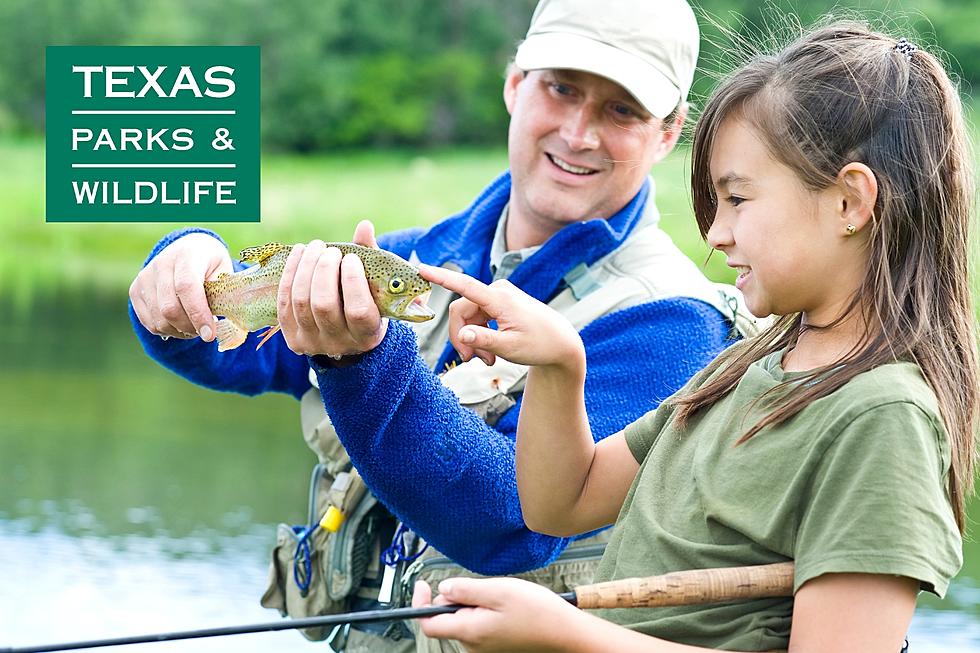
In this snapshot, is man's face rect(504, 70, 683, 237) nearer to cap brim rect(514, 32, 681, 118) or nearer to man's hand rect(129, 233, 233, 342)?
cap brim rect(514, 32, 681, 118)

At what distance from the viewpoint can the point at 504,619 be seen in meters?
1.82

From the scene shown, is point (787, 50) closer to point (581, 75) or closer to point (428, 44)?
point (581, 75)

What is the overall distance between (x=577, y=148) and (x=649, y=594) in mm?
1483

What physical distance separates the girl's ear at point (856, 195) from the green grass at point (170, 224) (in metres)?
11.4

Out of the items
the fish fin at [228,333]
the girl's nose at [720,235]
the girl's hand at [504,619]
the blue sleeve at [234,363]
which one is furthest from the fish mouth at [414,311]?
the blue sleeve at [234,363]

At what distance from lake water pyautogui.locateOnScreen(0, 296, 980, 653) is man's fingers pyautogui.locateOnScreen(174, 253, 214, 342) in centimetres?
372

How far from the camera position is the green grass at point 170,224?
1620cm

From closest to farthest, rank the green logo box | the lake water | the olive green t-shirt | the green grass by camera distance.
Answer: the olive green t-shirt
the lake water
the green logo box
the green grass

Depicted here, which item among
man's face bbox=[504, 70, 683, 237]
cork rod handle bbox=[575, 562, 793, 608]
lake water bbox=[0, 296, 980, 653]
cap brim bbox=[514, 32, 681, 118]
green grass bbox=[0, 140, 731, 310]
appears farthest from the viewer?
green grass bbox=[0, 140, 731, 310]

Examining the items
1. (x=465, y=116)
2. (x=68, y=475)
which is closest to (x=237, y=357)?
(x=68, y=475)

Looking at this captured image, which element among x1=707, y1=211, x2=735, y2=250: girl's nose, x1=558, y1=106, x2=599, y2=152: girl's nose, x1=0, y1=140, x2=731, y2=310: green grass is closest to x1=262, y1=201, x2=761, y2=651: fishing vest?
x1=558, y1=106, x2=599, y2=152: girl's nose

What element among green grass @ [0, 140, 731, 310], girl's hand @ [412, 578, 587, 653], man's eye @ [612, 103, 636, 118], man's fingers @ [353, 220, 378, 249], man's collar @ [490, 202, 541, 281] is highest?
green grass @ [0, 140, 731, 310]

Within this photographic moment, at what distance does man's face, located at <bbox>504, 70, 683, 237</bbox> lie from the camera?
10.6ft

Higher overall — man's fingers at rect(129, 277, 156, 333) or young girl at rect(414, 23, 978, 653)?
man's fingers at rect(129, 277, 156, 333)
